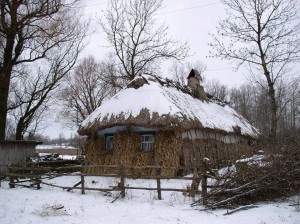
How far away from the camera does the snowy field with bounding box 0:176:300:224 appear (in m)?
8.27

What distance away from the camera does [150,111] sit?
1644 cm

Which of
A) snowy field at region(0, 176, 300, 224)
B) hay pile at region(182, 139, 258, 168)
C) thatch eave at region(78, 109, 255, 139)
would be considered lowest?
snowy field at region(0, 176, 300, 224)

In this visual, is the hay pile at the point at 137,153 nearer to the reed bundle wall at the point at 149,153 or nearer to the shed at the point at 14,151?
the reed bundle wall at the point at 149,153

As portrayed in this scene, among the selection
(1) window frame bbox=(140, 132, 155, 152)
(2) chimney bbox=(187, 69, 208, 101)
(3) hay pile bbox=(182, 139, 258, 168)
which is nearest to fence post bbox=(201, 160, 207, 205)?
(3) hay pile bbox=(182, 139, 258, 168)

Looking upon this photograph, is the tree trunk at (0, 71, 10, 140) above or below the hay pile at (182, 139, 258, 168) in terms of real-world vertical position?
above

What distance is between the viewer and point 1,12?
1798 cm

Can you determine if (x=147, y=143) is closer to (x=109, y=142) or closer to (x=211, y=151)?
(x=109, y=142)

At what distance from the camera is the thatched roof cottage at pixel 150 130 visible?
16094 millimetres

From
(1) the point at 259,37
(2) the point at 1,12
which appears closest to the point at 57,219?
(2) the point at 1,12

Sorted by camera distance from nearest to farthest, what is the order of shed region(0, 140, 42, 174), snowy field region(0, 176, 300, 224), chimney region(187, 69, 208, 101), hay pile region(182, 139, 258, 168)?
snowy field region(0, 176, 300, 224) < hay pile region(182, 139, 258, 168) < shed region(0, 140, 42, 174) < chimney region(187, 69, 208, 101)

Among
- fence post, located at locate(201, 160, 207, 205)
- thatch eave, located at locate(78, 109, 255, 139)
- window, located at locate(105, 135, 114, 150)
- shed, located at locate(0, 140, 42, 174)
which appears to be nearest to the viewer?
fence post, located at locate(201, 160, 207, 205)

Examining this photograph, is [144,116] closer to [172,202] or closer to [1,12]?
[172,202]

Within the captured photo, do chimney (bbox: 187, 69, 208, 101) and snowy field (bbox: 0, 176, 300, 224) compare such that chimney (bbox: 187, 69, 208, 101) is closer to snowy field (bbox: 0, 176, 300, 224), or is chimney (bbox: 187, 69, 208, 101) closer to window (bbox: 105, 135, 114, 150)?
window (bbox: 105, 135, 114, 150)

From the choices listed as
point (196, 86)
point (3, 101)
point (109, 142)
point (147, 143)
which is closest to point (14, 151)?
point (3, 101)
